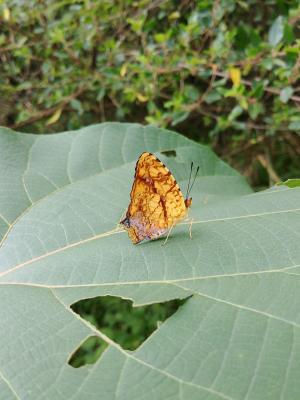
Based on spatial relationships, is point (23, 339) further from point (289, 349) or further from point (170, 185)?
point (170, 185)

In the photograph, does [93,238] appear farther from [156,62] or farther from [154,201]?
[156,62]

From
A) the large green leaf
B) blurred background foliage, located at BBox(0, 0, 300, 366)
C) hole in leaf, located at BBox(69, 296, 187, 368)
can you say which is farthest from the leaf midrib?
hole in leaf, located at BBox(69, 296, 187, 368)

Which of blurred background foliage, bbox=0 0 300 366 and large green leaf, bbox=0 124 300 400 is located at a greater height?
blurred background foliage, bbox=0 0 300 366

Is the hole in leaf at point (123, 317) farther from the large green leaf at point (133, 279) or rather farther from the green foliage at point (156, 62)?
the large green leaf at point (133, 279)

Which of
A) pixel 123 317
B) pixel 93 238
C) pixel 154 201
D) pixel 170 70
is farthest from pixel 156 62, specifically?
pixel 123 317

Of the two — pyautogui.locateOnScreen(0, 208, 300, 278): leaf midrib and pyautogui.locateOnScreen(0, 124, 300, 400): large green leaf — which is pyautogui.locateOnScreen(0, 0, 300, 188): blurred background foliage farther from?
pyautogui.locateOnScreen(0, 208, 300, 278): leaf midrib

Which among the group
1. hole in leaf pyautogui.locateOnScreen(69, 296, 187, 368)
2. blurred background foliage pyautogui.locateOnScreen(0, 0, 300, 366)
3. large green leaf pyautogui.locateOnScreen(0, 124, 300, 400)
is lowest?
hole in leaf pyautogui.locateOnScreen(69, 296, 187, 368)
